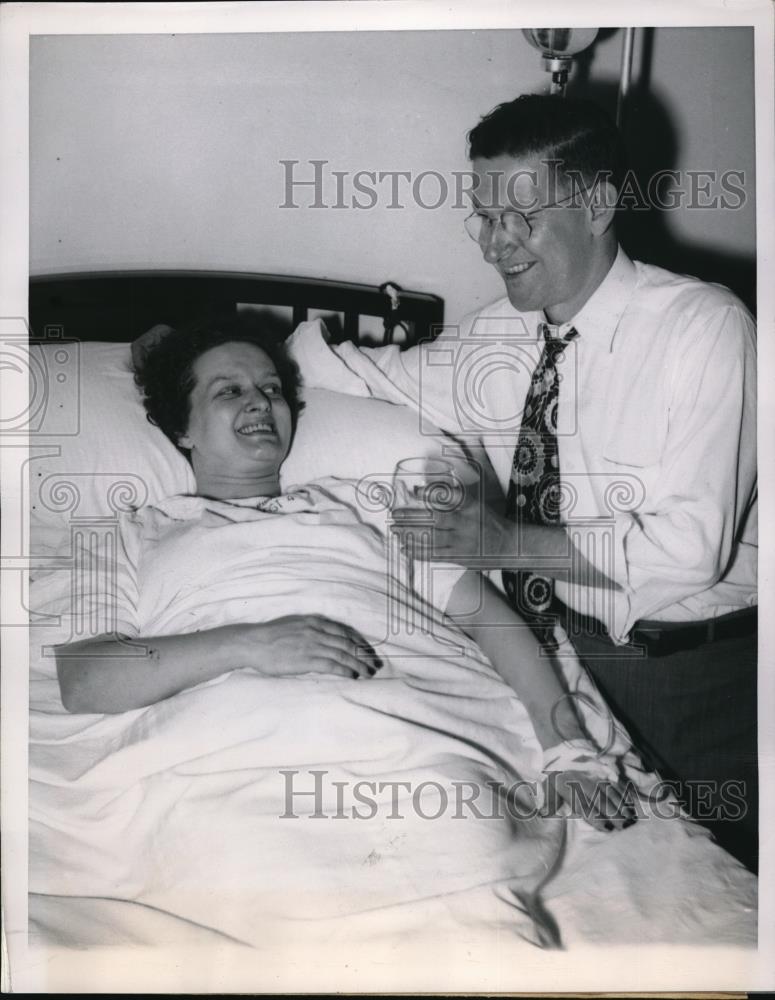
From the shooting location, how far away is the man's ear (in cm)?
125

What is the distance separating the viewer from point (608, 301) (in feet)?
4.15

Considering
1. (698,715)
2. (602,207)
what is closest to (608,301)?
(602,207)

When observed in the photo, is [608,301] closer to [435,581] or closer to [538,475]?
[538,475]

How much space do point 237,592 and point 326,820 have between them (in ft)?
1.01

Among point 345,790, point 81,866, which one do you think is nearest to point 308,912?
point 345,790

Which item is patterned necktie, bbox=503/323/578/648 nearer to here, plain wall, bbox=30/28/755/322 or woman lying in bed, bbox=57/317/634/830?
woman lying in bed, bbox=57/317/634/830

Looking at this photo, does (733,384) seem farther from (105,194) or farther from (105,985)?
(105,985)

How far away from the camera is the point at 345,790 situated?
1163mm

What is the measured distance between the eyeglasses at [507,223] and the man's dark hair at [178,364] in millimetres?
321

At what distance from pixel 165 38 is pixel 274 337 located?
0.42 meters

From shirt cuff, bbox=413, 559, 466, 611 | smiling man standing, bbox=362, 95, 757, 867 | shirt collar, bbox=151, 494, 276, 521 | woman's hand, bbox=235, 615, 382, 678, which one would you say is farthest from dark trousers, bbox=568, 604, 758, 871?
shirt collar, bbox=151, 494, 276, 521

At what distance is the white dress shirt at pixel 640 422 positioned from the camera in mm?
1225

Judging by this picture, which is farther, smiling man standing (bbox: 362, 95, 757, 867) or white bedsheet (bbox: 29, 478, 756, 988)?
smiling man standing (bbox: 362, 95, 757, 867)

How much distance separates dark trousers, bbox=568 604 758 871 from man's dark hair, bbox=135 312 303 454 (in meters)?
0.59
